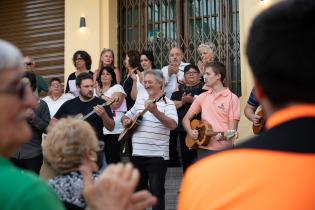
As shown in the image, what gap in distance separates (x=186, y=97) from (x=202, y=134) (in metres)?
0.91

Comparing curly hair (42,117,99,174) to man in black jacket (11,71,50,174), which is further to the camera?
man in black jacket (11,71,50,174)

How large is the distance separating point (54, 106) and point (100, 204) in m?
5.98

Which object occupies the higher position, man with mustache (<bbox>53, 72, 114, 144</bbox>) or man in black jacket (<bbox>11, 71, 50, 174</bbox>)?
man with mustache (<bbox>53, 72, 114, 144</bbox>)

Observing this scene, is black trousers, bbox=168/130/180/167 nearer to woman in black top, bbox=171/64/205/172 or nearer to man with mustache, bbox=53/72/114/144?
woman in black top, bbox=171/64/205/172

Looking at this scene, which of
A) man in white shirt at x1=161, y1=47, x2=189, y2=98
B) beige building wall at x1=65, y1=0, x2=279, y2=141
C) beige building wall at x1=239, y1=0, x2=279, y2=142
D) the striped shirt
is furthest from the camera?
beige building wall at x1=65, y1=0, x2=279, y2=141

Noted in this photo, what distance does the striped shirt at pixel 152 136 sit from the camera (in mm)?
5301

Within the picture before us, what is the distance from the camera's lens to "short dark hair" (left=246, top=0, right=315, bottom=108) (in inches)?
48.6

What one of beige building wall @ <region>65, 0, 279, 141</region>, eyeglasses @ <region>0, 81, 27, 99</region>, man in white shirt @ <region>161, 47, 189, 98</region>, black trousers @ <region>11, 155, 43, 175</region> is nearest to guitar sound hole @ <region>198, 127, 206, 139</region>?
man in white shirt @ <region>161, 47, 189, 98</region>

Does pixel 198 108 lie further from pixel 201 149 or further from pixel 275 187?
pixel 275 187

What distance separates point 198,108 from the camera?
592 cm

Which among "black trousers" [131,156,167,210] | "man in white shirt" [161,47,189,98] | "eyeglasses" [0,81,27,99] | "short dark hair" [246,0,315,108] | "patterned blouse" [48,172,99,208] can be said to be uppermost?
"man in white shirt" [161,47,189,98]

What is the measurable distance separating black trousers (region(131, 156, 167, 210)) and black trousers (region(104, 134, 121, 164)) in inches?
30.8

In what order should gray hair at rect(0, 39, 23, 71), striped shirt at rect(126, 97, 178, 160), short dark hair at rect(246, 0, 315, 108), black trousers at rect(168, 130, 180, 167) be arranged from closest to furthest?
short dark hair at rect(246, 0, 315, 108) < gray hair at rect(0, 39, 23, 71) < striped shirt at rect(126, 97, 178, 160) < black trousers at rect(168, 130, 180, 167)

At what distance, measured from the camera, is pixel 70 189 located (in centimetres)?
274
